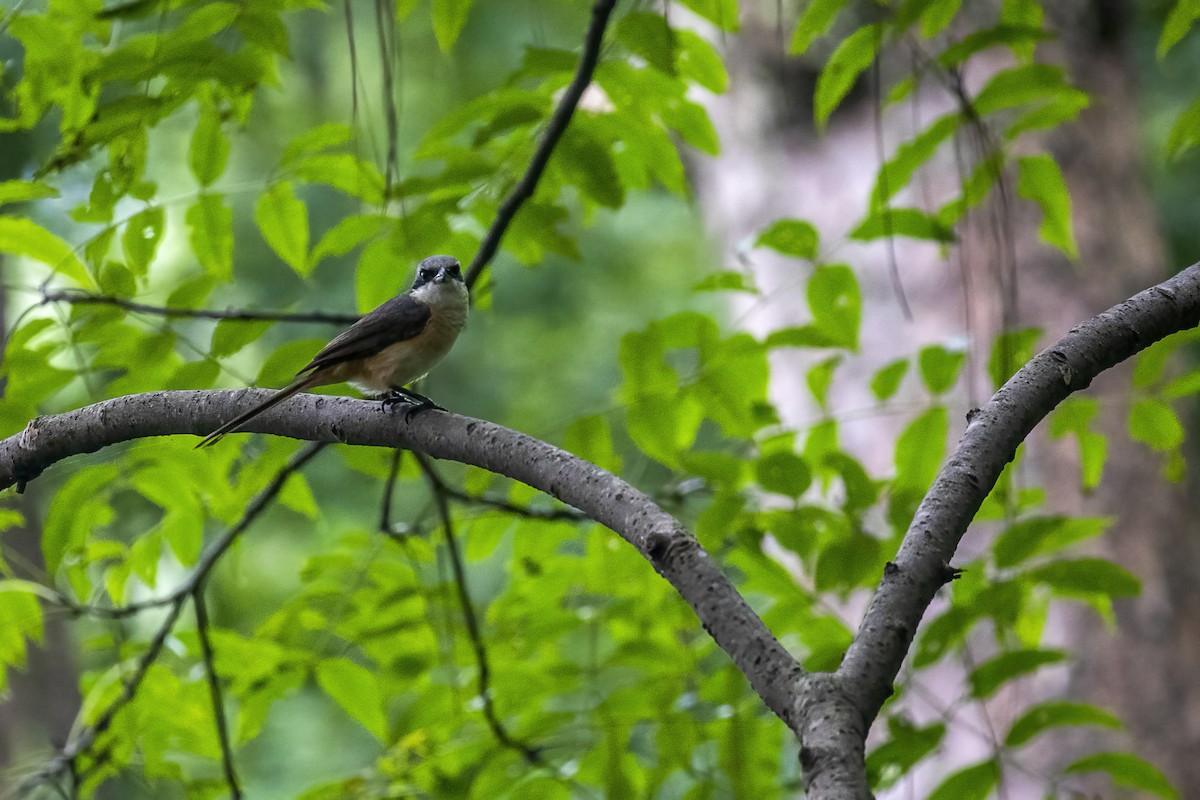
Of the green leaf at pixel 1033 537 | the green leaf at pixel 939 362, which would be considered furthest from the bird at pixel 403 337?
the green leaf at pixel 1033 537

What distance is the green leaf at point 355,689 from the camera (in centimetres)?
301

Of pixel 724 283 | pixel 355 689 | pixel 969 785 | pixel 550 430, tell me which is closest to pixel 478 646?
pixel 355 689

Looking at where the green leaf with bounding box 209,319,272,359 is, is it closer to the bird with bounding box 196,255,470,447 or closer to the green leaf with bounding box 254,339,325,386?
the green leaf with bounding box 254,339,325,386

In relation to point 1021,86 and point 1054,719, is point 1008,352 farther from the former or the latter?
point 1054,719

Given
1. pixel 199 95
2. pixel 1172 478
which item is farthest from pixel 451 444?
pixel 1172 478

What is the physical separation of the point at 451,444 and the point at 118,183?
3.78 feet

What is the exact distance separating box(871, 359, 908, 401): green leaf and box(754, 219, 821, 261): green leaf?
410 mm

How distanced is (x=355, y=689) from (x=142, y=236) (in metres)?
1.37

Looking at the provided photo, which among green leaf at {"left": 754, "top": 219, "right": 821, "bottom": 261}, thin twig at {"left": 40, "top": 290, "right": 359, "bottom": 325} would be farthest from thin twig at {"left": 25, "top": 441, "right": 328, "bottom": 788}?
green leaf at {"left": 754, "top": 219, "right": 821, "bottom": 261}

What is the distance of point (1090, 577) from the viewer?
2.72m

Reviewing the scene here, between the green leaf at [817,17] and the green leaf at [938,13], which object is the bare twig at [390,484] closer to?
the green leaf at [817,17]

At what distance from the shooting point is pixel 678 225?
11719 millimetres

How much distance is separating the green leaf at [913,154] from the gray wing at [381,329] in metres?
1.34

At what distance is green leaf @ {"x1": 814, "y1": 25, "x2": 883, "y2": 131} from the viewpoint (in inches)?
111
